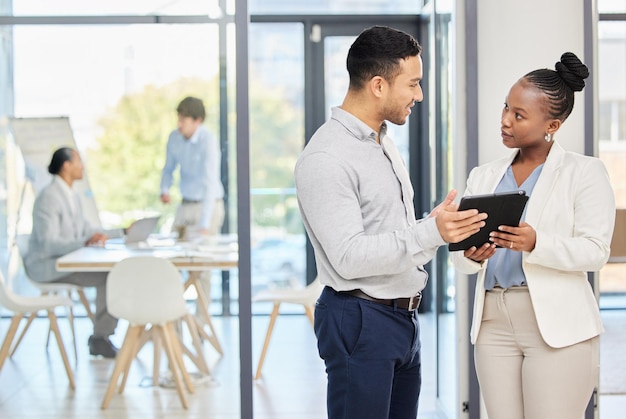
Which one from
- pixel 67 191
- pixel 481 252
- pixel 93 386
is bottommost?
pixel 93 386

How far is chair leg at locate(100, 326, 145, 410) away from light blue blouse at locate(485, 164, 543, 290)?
6.03ft

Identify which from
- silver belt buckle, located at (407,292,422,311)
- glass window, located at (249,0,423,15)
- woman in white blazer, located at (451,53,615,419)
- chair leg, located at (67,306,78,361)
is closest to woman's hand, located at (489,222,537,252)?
woman in white blazer, located at (451,53,615,419)

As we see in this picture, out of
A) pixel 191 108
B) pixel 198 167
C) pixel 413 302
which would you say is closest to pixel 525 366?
pixel 413 302

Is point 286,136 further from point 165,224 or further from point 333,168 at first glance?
point 333,168

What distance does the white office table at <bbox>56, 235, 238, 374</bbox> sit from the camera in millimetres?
3584

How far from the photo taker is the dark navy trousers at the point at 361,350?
6.48ft

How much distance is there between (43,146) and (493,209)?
2251 mm

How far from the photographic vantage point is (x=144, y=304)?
361 centimetres

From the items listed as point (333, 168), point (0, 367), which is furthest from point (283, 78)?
point (333, 168)

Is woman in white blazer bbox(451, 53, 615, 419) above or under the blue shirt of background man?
under

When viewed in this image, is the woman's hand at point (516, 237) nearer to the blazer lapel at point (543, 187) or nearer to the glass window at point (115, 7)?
the blazer lapel at point (543, 187)

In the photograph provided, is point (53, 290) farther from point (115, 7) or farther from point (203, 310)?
point (115, 7)

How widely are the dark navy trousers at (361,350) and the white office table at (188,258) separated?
158 centimetres

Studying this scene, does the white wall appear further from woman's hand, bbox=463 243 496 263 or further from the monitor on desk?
the monitor on desk
